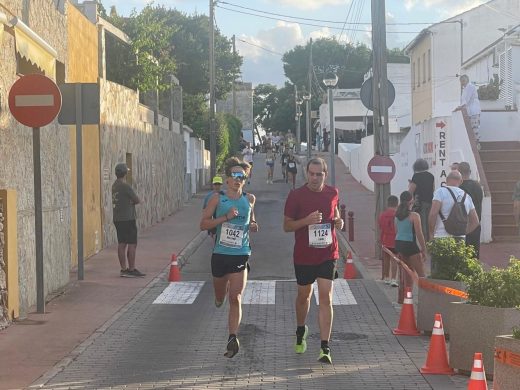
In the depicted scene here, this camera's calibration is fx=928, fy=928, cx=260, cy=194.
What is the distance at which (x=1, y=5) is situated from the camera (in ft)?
35.4

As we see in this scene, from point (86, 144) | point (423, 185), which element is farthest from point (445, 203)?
point (86, 144)

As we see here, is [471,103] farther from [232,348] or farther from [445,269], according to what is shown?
[232,348]

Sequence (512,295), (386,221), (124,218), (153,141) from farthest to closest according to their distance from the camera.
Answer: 1. (153,141)
2. (124,218)
3. (386,221)
4. (512,295)

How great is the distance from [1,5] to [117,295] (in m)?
4.85

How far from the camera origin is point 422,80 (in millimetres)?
43062

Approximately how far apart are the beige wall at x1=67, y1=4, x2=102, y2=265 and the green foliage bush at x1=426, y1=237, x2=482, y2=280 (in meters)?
9.13

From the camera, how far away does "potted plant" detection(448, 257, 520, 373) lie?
751cm

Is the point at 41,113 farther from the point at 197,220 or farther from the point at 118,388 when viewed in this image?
the point at 197,220

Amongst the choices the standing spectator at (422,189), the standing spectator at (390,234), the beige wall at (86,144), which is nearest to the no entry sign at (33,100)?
the standing spectator at (390,234)

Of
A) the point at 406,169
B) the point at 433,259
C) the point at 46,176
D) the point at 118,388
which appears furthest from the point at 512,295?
the point at 406,169

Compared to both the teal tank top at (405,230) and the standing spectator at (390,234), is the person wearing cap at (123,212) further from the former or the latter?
the teal tank top at (405,230)

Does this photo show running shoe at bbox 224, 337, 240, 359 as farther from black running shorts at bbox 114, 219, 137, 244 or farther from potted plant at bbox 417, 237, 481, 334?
black running shorts at bbox 114, 219, 137, 244

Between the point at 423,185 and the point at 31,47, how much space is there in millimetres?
8261

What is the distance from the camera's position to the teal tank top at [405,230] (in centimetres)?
1278
